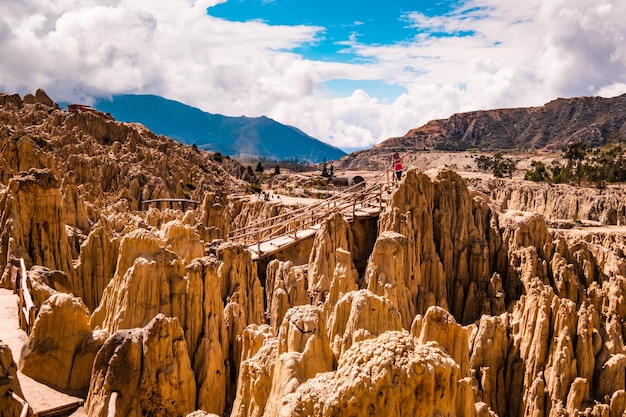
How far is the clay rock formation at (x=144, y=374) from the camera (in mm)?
10695

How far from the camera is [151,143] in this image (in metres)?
77.8

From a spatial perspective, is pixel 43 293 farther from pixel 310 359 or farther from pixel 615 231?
pixel 615 231

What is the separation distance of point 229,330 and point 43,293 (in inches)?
216

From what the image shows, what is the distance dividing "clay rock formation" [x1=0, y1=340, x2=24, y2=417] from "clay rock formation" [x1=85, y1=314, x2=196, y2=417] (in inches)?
54.8

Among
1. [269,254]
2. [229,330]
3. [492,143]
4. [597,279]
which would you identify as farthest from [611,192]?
[492,143]

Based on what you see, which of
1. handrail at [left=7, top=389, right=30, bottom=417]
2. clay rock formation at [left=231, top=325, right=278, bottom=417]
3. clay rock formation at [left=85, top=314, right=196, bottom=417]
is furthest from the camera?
clay rock formation at [left=85, top=314, right=196, bottom=417]

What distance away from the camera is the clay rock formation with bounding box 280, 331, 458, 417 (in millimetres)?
6633

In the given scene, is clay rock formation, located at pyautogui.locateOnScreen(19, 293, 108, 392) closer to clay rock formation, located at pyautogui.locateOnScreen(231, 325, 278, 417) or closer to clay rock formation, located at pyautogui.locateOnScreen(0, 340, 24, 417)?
clay rock formation, located at pyautogui.locateOnScreen(0, 340, 24, 417)

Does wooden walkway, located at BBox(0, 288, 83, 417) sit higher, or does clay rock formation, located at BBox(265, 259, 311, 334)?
clay rock formation, located at BBox(265, 259, 311, 334)

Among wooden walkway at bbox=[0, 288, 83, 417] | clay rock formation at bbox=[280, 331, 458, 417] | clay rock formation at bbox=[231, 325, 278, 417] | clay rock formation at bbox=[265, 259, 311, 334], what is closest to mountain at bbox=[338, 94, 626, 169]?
clay rock formation at bbox=[265, 259, 311, 334]

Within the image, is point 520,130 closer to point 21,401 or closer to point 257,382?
point 257,382

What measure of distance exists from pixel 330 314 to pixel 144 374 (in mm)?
5510

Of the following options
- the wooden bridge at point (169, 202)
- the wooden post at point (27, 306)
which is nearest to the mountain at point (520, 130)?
the wooden bridge at point (169, 202)

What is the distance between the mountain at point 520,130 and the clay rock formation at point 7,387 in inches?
5587
